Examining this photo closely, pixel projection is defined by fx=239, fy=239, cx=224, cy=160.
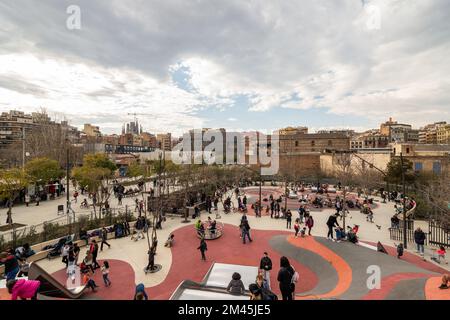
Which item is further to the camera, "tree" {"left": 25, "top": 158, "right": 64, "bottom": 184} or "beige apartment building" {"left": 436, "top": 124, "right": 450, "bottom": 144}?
"beige apartment building" {"left": 436, "top": 124, "right": 450, "bottom": 144}

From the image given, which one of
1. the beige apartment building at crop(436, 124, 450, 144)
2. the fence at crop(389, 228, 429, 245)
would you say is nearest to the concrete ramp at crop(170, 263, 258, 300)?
the fence at crop(389, 228, 429, 245)

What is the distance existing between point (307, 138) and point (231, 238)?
2399 inches

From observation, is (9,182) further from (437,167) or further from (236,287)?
(437,167)

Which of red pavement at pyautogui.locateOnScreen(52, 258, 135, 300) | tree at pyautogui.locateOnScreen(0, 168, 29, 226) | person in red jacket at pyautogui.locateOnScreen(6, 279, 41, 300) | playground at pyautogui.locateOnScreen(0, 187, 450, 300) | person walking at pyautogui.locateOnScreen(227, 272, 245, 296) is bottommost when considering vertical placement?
red pavement at pyautogui.locateOnScreen(52, 258, 135, 300)

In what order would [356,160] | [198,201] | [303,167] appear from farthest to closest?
[303,167] < [356,160] < [198,201]

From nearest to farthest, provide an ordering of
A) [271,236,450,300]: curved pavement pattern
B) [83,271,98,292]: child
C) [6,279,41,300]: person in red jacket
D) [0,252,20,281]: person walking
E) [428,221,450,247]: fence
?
[6,279,41,300]: person in red jacket
[271,236,450,300]: curved pavement pattern
[0,252,20,281]: person walking
[83,271,98,292]: child
[428,221,450,247]: fence

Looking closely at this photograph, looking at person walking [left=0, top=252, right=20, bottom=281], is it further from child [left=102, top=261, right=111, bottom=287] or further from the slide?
child [left=102, top=261, right=111, bottom=287]

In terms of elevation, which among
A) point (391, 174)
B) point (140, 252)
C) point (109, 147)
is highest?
point (109, 147)

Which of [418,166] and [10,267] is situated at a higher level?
[418,166]

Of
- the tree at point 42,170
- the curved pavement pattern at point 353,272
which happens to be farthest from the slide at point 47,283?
the tree at point 42,170

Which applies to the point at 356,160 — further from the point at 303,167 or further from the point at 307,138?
the point at 307,138

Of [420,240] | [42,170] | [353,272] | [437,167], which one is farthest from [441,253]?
[42,170]

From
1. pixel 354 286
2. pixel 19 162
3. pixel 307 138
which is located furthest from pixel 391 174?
pixel 19 162
